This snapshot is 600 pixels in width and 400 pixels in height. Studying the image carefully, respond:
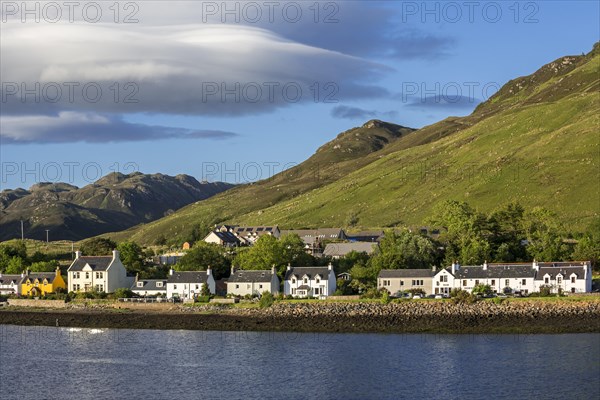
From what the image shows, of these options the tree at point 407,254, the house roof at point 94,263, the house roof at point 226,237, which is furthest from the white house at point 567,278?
the house roof at point 226,237

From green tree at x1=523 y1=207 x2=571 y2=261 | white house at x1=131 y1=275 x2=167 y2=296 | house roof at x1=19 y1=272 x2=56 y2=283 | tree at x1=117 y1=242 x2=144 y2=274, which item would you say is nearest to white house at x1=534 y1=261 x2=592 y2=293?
green tree at x1=523 y1=207 x2=571 y2=261

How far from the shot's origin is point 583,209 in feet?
559

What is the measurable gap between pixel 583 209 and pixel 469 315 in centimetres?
8778

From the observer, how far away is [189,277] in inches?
4560

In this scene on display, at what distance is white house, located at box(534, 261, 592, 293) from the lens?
10112 cm

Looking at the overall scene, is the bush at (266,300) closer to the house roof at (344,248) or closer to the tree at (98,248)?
the house roof at (344,248)

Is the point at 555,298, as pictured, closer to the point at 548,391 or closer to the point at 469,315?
the point at 469,315

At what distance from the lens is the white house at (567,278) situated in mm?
101125

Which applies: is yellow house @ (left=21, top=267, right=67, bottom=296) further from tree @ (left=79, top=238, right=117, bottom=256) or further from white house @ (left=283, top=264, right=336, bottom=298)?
white house @ (left=283, top=264, right=336, bottom=298)

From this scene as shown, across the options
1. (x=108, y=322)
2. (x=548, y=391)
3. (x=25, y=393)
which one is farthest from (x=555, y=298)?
(x=25, y=393)

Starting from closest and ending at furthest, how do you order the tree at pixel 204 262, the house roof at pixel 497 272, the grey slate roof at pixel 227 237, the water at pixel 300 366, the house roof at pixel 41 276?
the water at pixel 300 366
the house roof at pixel 497 272
the tree at pixel 204 262
the house roof at pixel 41 276
the grey slate roof at pixel 227 237

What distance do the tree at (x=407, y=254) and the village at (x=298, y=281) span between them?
11.4 feet

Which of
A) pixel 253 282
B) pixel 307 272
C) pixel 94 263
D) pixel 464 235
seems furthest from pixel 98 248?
pixel 464 235

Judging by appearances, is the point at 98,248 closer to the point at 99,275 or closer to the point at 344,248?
the point at 99,275
